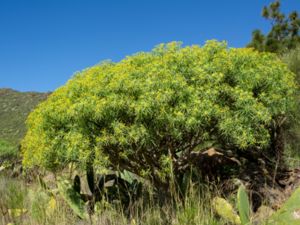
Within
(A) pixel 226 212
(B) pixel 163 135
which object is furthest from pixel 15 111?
(A) pixel 226 212

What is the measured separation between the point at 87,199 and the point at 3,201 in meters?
1.50

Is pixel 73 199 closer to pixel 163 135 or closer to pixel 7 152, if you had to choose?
pixel 163 135

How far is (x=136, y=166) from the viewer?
687 cm

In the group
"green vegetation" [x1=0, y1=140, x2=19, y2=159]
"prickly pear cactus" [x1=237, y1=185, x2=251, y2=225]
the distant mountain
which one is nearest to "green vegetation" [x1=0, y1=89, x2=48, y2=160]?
the distant mountain

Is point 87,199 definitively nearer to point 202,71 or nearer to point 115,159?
point 115,159

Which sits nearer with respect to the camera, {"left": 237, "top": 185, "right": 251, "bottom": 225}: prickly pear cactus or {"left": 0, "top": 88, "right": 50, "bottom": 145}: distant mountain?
{"left": 237, "top": 185, "right": 251, "bottom": 225}: prickly pear cactus

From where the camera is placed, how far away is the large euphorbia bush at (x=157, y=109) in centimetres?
595

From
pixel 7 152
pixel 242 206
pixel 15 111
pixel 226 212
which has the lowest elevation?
pixel 226 212

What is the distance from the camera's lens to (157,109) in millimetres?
5879

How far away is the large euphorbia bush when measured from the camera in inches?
234

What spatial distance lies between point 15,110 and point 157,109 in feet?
73.0

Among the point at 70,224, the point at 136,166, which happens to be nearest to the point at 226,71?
the point at 136,166

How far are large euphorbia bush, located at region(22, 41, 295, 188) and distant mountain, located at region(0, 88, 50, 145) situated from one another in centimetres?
1532

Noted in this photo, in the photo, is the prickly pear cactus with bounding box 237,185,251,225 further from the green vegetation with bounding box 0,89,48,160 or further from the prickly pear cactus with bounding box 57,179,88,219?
the green vegetation with bounding box 0,89,48,160
